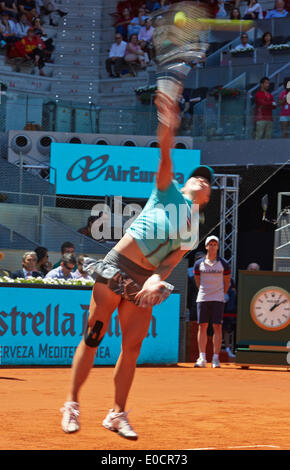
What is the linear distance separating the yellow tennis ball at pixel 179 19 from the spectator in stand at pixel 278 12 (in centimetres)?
1840

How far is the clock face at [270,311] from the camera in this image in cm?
1458

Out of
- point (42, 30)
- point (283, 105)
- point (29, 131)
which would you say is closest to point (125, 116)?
point (29, 131)

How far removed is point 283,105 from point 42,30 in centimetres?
1124

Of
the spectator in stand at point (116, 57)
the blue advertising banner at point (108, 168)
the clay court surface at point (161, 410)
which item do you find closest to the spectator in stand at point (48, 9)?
the spectator in stand at point (116, 57)

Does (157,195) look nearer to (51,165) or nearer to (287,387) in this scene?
(287,387)

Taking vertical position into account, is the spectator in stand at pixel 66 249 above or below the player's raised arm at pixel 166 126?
below

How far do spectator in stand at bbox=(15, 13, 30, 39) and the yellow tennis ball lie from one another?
1988 centimetres

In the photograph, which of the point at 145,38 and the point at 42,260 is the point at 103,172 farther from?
the point at 145,38

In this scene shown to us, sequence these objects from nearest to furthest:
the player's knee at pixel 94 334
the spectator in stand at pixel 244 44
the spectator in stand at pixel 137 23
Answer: the player's knee at pixel 94 334
the spectator in stand at pixel 244 44
the spectator in stand at pixel 137 23

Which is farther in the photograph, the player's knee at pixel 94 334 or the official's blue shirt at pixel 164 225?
the player's knee at pixel 94 334

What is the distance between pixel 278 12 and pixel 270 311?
1181 cm

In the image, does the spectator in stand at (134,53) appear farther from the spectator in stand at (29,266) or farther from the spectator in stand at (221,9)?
the spectator in stand at (29,266)

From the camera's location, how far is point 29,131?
64.6ft

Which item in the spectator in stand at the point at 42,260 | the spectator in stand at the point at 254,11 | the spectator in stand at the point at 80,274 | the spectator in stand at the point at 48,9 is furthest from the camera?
the spectator in stand at the point at 48,9
